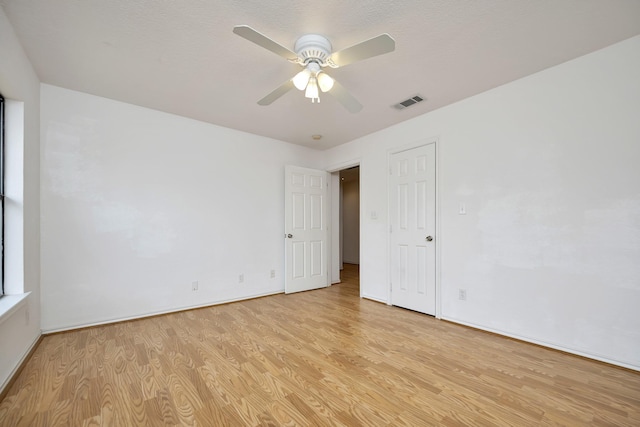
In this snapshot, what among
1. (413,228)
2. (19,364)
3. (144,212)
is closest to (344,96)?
(413,228)

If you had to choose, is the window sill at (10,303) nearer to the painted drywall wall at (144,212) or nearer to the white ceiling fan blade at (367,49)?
the painted drywall wall at (144,212)

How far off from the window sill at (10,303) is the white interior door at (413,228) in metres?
3.73

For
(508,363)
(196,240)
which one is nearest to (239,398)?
(508,363)

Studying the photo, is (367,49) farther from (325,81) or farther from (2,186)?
(2,186)

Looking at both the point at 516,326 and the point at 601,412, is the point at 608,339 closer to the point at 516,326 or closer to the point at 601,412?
the point at 516,326

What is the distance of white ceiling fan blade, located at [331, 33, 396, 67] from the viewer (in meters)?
1.61

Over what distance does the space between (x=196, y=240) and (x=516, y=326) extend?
3827 mm

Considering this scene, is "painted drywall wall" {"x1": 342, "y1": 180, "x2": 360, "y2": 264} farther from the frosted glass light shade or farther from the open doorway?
the frosted glass light shade

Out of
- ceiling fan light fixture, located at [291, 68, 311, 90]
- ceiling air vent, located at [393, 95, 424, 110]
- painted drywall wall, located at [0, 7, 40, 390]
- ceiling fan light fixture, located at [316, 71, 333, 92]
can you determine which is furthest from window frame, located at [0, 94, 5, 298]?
ceiling air vent, located at [393, 95, 424, 110]

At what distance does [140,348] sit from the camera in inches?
97.5

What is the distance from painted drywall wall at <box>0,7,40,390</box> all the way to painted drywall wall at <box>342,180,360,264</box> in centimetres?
666

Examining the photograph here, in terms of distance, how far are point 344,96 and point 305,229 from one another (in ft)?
9.19

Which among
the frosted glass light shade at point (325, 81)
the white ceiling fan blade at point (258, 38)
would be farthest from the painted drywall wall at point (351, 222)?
the white ceiling fan blade at point (258, 38)

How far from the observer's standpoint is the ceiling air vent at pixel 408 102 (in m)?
3.07
